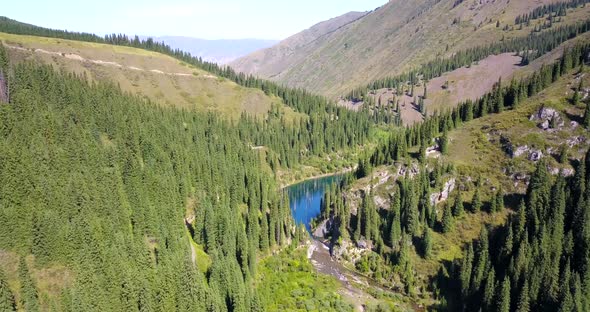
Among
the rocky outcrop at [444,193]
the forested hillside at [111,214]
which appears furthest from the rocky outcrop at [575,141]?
the forested hillside at [111,214]

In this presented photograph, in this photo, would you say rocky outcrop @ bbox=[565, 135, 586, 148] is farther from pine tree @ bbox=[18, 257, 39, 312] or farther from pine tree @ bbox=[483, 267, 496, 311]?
pine tree @ bbox=[18, 257, 39, 312]

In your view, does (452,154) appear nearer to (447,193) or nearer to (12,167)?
(447,193)

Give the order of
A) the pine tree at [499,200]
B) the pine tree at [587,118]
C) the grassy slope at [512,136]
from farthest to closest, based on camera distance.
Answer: the grassy slope at [512,136], the pine tree at [587,118], the pine tree at [499,200]

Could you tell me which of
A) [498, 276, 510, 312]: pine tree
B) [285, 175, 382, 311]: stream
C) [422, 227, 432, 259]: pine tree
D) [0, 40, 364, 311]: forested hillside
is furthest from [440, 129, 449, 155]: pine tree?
[0, 40, 364, 311]: forested hillside

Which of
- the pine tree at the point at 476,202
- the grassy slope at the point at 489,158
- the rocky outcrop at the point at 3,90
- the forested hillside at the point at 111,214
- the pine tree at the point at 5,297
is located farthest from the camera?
the pine tree at the point at 476,202

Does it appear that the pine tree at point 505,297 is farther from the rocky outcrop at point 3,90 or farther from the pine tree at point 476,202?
the rocky outcrop at point 3,90

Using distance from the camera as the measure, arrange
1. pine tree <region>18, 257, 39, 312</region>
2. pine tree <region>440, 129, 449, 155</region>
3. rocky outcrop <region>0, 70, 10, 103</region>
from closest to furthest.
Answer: pine tree <region>18, 257, 39, 312</region>
rocky outcrop <region>0, 70, 10, 103</region>
pine tree <region>440, 129, 449, 155</region>

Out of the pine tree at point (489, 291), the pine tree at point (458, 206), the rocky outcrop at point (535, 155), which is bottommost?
the pine tree at point (489, 291)

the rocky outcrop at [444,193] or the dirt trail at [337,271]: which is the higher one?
the rocky outcrop at [444,193]

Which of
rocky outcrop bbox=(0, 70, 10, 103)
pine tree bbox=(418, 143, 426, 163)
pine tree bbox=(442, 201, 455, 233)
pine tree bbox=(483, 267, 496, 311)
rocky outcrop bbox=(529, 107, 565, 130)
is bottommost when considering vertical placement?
pine tree bbox=(483, 267, 496, 311)

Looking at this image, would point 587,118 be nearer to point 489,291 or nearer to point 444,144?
point 444,144
